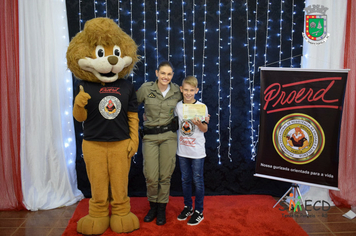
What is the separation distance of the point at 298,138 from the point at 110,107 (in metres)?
1.85

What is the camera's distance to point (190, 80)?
246cm

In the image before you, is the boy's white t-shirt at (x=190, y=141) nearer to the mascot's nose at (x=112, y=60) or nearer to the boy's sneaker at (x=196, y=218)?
the boy's sneaker at (x=196, y=218)

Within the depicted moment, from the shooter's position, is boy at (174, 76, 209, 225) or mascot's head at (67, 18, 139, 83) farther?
boy at (174, 76, 209, 225)

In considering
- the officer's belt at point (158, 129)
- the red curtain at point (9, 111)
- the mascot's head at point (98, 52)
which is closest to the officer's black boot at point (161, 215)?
the officer's belt at point (158, 129)

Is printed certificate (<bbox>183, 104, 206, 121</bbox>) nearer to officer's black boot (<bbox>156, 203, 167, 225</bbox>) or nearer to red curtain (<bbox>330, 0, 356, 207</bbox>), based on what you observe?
officer's black boot (<bbox>156, 203, 167, 225</bbox>)

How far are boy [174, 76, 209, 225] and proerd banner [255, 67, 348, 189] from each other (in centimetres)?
76

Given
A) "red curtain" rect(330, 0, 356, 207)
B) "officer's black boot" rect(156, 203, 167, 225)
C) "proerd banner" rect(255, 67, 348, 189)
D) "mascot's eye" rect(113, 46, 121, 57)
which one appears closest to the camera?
"mascot's eye" rect(113, 46, 121, 57)

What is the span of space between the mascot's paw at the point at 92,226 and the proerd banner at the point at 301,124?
1.68 metres

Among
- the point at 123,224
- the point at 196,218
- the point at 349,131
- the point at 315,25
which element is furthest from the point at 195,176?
the point at 315,25

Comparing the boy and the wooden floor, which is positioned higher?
the boy

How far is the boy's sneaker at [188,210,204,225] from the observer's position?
8.23ft

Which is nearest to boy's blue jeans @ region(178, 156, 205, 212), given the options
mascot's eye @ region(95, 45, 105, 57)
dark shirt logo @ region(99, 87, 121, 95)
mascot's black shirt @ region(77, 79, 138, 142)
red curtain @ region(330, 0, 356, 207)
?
mascot's black shirt @ region(77, 79, 138, 142)

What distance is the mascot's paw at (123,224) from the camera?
7.66ft

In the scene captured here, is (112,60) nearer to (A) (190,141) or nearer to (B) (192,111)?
(B) (192,111)
